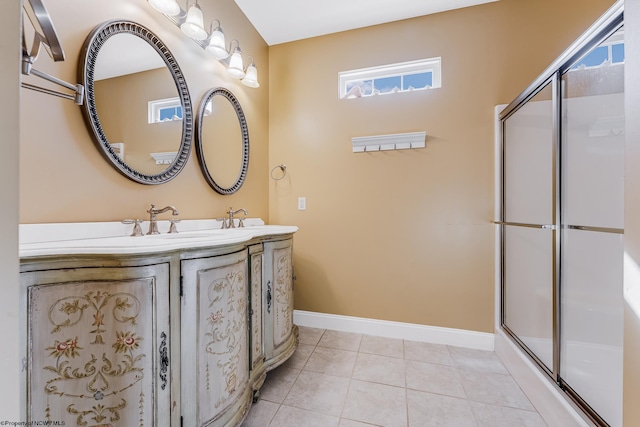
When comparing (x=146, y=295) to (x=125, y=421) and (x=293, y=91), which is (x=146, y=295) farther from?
(x=293, y=91)

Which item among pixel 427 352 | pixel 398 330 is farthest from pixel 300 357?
pixel 427 352

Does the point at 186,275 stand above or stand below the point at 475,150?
below

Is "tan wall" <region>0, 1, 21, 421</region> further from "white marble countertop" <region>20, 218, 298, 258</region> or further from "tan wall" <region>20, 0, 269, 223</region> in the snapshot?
"tan wall" <region>20, 0, 269, 223</region>

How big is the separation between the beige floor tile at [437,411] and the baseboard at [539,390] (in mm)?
346

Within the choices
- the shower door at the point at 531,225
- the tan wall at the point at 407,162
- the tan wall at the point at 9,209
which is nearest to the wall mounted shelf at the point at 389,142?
the tan wall at the point at 407,162

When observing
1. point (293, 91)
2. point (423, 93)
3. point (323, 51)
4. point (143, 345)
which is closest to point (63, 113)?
point (143, 345)

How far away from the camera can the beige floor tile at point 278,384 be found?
4.70 feet

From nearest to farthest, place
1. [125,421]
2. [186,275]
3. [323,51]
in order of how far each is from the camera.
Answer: [125,421], [186,275], [323,51]

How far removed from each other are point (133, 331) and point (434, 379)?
165 cm

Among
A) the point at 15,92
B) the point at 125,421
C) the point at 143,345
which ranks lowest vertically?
the point at 125,421

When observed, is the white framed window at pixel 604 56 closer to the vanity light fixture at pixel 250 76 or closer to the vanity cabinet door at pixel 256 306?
the vanity cabinet door at pixel 256 306

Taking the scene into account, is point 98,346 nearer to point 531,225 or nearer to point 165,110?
point 165,110

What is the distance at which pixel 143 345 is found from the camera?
0.81 meters

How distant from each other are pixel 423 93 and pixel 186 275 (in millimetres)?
2109
